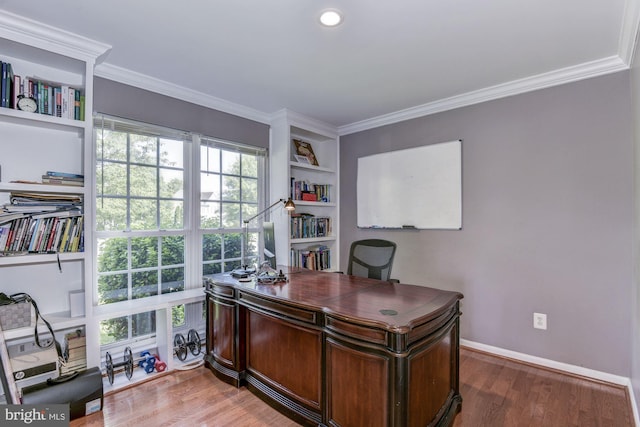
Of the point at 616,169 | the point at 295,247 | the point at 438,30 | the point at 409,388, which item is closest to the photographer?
the point at 409,388

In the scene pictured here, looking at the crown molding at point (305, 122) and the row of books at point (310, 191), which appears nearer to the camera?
the crown molding at point (305, 122)

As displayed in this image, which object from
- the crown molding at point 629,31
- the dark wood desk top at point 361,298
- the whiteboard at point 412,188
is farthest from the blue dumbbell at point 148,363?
the crown molding at point 629,31

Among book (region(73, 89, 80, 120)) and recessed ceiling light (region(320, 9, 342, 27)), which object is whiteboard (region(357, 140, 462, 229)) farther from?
book (region(73, 89, 80, 120))

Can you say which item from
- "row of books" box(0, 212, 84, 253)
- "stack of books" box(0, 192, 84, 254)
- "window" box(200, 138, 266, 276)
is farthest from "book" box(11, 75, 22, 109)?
"window" box(200, 138, 266, 276)

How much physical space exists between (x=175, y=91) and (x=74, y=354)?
89.1 inches

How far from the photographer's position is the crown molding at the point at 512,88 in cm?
239

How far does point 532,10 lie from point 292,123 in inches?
93.1

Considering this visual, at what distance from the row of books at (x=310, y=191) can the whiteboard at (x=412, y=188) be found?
0.46 m

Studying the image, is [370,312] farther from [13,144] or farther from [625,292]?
[13,144]

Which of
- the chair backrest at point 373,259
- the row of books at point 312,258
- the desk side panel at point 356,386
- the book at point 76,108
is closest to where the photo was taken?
the desk side panel at point 356,386

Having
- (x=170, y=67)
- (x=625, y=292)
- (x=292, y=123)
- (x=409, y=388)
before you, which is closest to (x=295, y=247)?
(x=292, y=123)

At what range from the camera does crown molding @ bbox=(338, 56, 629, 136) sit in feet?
7.84

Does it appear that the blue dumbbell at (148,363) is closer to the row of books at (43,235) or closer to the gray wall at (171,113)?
the row of books at (43,235)

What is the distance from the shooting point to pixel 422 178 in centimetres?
337
